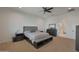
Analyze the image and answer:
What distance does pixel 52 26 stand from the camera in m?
1.81

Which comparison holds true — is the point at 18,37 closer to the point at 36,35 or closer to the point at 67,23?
the point at 36,35

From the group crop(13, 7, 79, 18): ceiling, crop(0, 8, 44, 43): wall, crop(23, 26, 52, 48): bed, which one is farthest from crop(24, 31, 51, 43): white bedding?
crop(13, 7, 79, 18): ceiling

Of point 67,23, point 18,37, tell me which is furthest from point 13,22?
point 67,23

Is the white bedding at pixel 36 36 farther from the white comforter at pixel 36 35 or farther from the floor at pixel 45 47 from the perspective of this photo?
the floor at pixel 45 47

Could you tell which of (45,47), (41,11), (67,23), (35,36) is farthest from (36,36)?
(67,23)

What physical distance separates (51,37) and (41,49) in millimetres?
332

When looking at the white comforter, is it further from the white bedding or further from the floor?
the floor

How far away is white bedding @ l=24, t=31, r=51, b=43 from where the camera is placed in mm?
1668

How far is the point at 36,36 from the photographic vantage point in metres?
1.67

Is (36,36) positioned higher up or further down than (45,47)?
higher up

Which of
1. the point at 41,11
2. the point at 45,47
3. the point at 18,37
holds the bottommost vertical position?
the point at 45,47

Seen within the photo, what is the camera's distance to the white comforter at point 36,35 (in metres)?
1.67

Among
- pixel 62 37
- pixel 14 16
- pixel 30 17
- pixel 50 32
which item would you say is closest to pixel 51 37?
pixel 50 32

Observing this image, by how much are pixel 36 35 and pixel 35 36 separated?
1.2 inches
